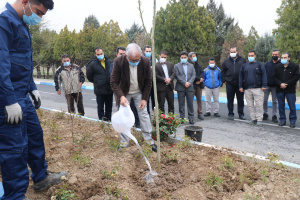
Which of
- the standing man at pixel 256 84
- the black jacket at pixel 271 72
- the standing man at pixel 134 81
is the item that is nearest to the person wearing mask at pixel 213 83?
the standing man at pixel 256 84

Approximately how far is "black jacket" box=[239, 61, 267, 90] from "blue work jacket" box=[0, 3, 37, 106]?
5.81 m

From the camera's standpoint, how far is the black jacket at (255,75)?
6.71 metres

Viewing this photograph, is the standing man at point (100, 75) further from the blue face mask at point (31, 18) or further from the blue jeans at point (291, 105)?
the blue jeans at point (291, 105)

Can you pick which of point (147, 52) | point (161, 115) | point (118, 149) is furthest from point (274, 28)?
point (118, 149)

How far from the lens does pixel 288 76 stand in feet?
21.7

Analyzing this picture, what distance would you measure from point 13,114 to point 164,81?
4.68 m

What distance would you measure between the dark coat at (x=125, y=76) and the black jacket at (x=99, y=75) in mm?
2018

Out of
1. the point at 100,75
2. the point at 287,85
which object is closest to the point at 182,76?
the point at 100,75

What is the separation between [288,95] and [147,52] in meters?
3.95

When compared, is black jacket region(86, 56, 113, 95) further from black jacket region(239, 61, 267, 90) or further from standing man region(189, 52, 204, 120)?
black jacket region(239, 61, 267, 90)

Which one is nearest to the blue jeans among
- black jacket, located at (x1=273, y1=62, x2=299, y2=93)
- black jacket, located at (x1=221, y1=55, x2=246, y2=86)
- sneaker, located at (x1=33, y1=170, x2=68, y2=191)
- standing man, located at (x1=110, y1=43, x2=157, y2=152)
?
black jacket, located at (x1=273, y1=62, x2=299, y2=93)

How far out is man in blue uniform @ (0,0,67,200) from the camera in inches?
90.4

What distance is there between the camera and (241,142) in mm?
5301

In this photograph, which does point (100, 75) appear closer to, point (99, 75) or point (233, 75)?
point (99, 75)
